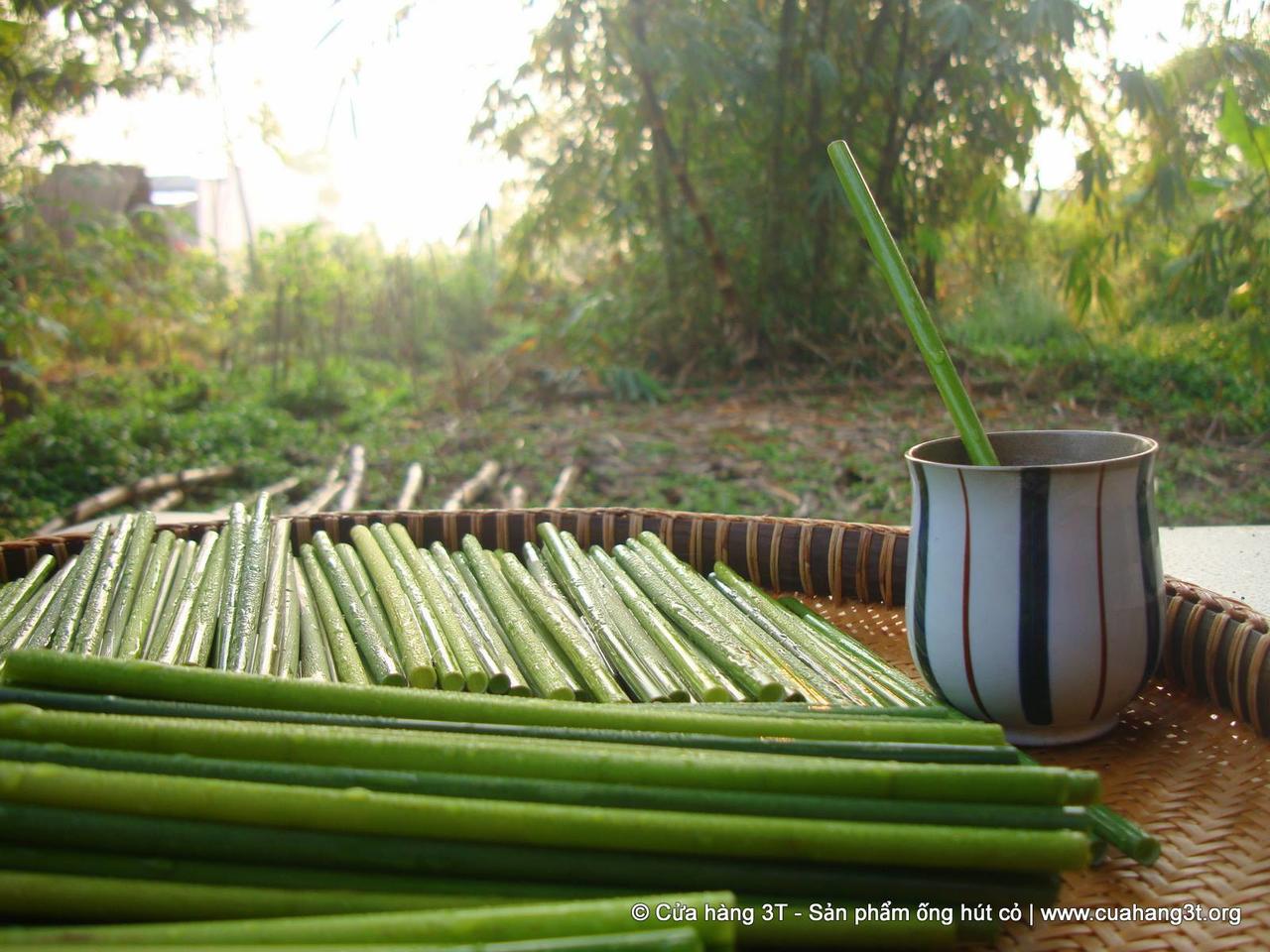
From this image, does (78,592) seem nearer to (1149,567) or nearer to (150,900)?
(150,900)

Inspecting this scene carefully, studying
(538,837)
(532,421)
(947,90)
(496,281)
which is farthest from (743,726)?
(496,281)

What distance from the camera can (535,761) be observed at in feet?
2.08

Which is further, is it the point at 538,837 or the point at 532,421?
the point at 532,421

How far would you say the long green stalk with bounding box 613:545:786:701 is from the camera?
85 centimetres

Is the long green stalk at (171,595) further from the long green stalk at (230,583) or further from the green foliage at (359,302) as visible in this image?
the green foliage at (359,302)

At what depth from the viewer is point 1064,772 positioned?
2.12ft

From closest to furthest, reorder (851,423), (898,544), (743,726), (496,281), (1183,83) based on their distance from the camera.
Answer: (743,726), (898,544), (1183,83), (851,423), (496,281)

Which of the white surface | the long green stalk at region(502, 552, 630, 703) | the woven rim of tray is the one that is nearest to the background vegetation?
the white surface

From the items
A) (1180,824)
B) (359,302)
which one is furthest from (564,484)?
(359,302)

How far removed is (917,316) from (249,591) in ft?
2.25

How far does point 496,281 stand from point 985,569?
25.1 feet

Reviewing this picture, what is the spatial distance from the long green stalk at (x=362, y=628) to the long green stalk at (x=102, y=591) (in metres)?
0.20

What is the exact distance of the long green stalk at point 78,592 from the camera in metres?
0.93

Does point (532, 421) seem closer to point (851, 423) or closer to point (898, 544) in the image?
point (851, 423)
